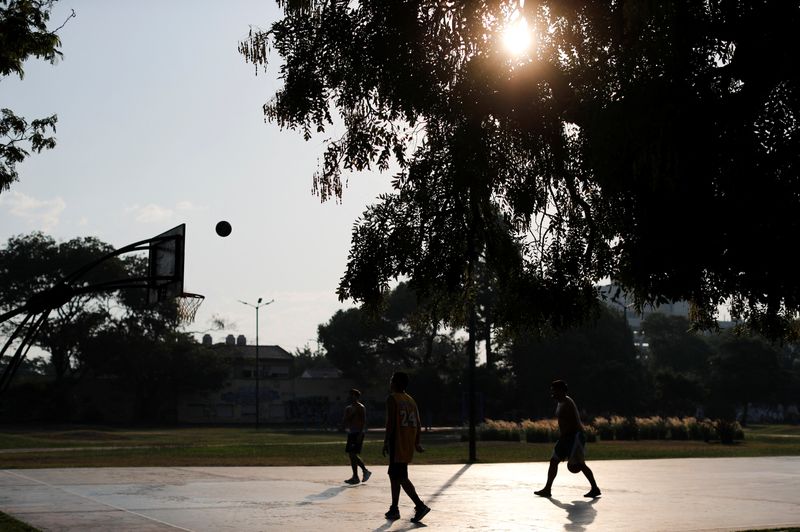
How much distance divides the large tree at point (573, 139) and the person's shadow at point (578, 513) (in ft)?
8.02

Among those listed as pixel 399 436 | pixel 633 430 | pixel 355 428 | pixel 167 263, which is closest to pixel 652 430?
pixel 633 430

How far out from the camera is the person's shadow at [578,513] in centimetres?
1272

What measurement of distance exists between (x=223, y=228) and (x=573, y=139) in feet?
16.1

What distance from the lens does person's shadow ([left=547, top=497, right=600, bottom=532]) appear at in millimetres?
12716

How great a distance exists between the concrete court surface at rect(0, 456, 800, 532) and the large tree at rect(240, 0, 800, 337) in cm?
263

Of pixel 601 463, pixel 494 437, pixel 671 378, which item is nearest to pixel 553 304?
pixel 601 463

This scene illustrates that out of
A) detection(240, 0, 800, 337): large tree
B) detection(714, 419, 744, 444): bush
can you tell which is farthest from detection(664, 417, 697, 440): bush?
detection(240, 0, 800, 337): large tree

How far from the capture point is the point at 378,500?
15.8 meters

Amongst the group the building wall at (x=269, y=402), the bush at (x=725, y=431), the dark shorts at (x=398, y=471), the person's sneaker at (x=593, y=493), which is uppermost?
the building wall at (x=269, y=402)

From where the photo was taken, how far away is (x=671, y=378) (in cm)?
8181

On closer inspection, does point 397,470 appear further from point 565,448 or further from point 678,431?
point 678,431

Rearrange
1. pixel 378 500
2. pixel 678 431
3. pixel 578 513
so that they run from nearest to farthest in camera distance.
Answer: pixel 578 513
pixel 378 500
pixel 678 431

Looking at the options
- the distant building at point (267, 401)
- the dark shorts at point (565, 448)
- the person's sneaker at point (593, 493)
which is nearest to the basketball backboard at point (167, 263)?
the dark shorts at point (565, 448)

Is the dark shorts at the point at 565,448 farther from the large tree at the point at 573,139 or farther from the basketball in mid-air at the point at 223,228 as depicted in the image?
the basketball in mid-air at the point at 223,228
